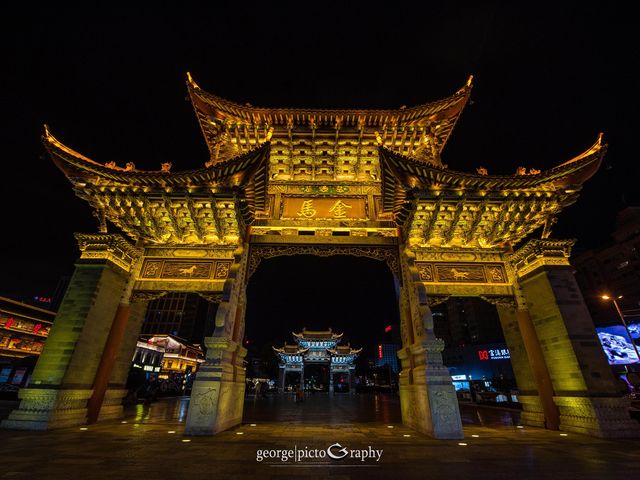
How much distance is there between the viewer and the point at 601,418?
7449 mm

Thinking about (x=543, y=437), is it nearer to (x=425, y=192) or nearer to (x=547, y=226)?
(x=547, y=226)

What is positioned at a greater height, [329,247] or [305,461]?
[329,247]

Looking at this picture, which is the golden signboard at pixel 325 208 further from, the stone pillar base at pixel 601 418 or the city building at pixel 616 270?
the city building at pixel 616 270

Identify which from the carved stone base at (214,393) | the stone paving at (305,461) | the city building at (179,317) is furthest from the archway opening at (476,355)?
the city building at (179,317)

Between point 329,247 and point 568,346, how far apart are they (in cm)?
779

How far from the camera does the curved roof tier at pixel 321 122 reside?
1071cm

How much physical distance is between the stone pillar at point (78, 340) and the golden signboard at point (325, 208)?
590 cm

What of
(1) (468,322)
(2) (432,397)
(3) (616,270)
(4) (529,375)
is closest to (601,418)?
(4) (529,375)

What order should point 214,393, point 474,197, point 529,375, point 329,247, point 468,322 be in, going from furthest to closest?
1. point 468,322
2. point 329,247
3. point 529,375
4. point 474,197
5. point 214,393

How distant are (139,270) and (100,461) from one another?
6.93m

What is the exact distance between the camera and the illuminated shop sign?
138 ft

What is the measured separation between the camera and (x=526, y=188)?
9.09 metres

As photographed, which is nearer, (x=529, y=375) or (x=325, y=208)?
(x=529, y=375)

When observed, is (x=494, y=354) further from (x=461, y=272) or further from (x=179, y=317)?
(x=179, y=317)
